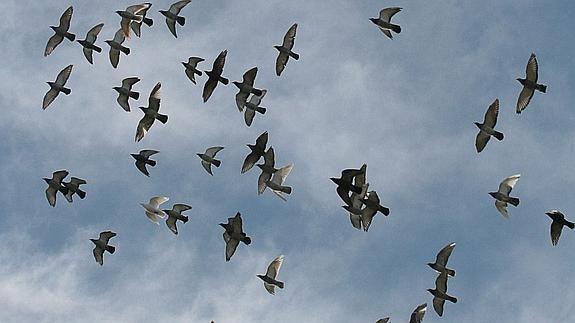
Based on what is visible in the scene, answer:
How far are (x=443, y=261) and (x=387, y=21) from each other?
30.6 ft

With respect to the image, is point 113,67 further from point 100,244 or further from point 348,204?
point 348,204

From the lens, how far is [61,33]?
52.5 meters

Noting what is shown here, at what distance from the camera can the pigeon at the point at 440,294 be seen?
160ft

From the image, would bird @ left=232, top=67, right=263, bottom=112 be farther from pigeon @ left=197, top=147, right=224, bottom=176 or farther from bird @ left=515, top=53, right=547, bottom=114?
bird @ left=515, top=53, right=547, bottom=114

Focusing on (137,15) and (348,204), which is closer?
(348,204)

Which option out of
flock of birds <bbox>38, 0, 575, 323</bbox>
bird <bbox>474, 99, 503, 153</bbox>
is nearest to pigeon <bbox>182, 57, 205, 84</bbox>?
flock of birds <bbox>38, 0, 575, 323</bbox>

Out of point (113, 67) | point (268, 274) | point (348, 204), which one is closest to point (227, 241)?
point (268, 274)

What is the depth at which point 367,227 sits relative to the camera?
154 ft

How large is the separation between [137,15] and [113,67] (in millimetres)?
2921

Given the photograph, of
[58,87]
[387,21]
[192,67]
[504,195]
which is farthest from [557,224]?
[58,87]

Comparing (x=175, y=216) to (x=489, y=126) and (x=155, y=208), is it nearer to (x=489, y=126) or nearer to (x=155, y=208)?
(x=155, y=208)

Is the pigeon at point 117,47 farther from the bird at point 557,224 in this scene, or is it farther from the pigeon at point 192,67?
the bird at point 557,224

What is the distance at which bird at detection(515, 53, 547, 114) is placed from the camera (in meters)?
46.8

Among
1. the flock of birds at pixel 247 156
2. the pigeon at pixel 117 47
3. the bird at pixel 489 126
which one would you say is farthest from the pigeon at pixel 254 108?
the bird at pixel 489 126
